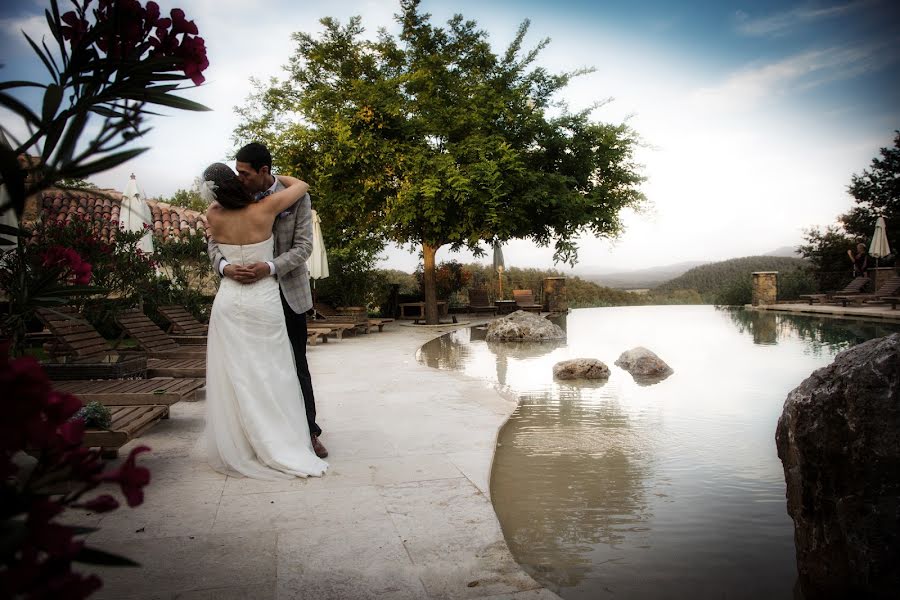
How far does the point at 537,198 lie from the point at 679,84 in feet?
19.5

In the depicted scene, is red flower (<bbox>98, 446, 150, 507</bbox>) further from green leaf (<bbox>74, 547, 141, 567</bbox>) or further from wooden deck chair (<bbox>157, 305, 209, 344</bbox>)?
wooden deck chair (<bbox>157, 305, 209, 344</bbox>)

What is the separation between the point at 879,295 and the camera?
724 inches

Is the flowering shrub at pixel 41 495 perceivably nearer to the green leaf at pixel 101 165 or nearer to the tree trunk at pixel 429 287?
the green leaf at pixel 101 165

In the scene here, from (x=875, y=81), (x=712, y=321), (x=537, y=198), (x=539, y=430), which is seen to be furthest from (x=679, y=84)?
(x=539, y=430)

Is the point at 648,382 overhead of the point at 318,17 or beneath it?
beneath

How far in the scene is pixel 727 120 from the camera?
18859 mm

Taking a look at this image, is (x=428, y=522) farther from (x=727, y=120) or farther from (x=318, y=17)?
(x=727, y=120)

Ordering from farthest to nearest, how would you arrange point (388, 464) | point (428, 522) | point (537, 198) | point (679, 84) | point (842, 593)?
point (679, 84), point (537, 198), point (388, 464), point (428, 522), point (842, 593)

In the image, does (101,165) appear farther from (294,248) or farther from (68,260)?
(294,248)

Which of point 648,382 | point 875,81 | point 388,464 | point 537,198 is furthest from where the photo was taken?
point 537,198

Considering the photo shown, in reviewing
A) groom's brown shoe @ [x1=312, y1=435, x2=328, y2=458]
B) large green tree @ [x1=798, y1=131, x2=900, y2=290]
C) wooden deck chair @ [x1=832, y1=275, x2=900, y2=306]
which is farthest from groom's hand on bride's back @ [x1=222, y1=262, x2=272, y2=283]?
large green tree @ [x1=798, y1=131, x2=900, y2=290]

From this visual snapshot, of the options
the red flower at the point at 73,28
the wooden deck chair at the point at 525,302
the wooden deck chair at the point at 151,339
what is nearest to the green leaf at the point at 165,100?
the red flower at the point at 73,28

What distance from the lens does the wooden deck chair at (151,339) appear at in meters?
7.05

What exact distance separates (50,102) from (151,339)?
6.93 m
